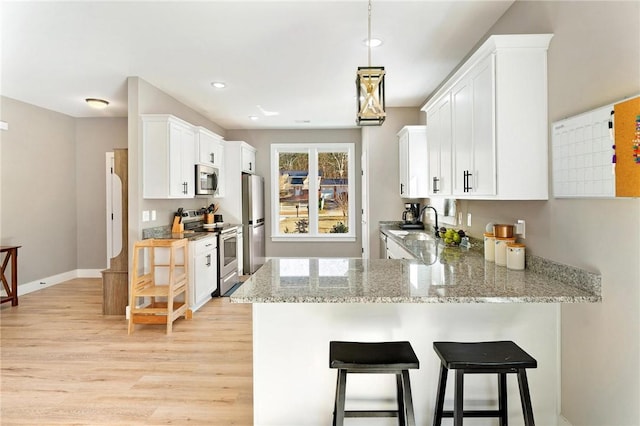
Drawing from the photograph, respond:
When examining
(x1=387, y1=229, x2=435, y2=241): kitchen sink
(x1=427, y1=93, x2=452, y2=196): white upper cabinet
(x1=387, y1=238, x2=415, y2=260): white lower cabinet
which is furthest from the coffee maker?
(x1=427, y1=93, x2=452, y2=196): white upper cabinet

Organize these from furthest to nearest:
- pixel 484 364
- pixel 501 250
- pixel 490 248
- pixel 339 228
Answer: pixel 339 228
pixel 490 248
pixel 501 250
pixel 484 364

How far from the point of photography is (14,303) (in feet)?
14.8

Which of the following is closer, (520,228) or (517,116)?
(517,116)

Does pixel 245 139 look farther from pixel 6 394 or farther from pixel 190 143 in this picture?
pixel 6 394

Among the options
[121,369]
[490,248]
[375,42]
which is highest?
[375,42]

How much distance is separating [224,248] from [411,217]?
8.73 ft

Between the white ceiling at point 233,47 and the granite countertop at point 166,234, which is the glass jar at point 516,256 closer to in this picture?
the white ceiling at point 233,47

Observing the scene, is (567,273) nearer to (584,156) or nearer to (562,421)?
(584,156)

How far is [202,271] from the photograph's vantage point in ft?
14.5

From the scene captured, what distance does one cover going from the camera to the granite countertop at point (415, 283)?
161 cm

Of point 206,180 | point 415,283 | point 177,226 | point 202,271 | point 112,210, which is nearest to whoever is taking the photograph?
point 415,283

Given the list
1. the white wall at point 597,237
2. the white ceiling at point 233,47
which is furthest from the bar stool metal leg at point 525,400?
the white ceiling at point 233,47

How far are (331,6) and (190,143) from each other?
9.40 feet

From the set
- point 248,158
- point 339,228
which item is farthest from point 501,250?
point 248,158
